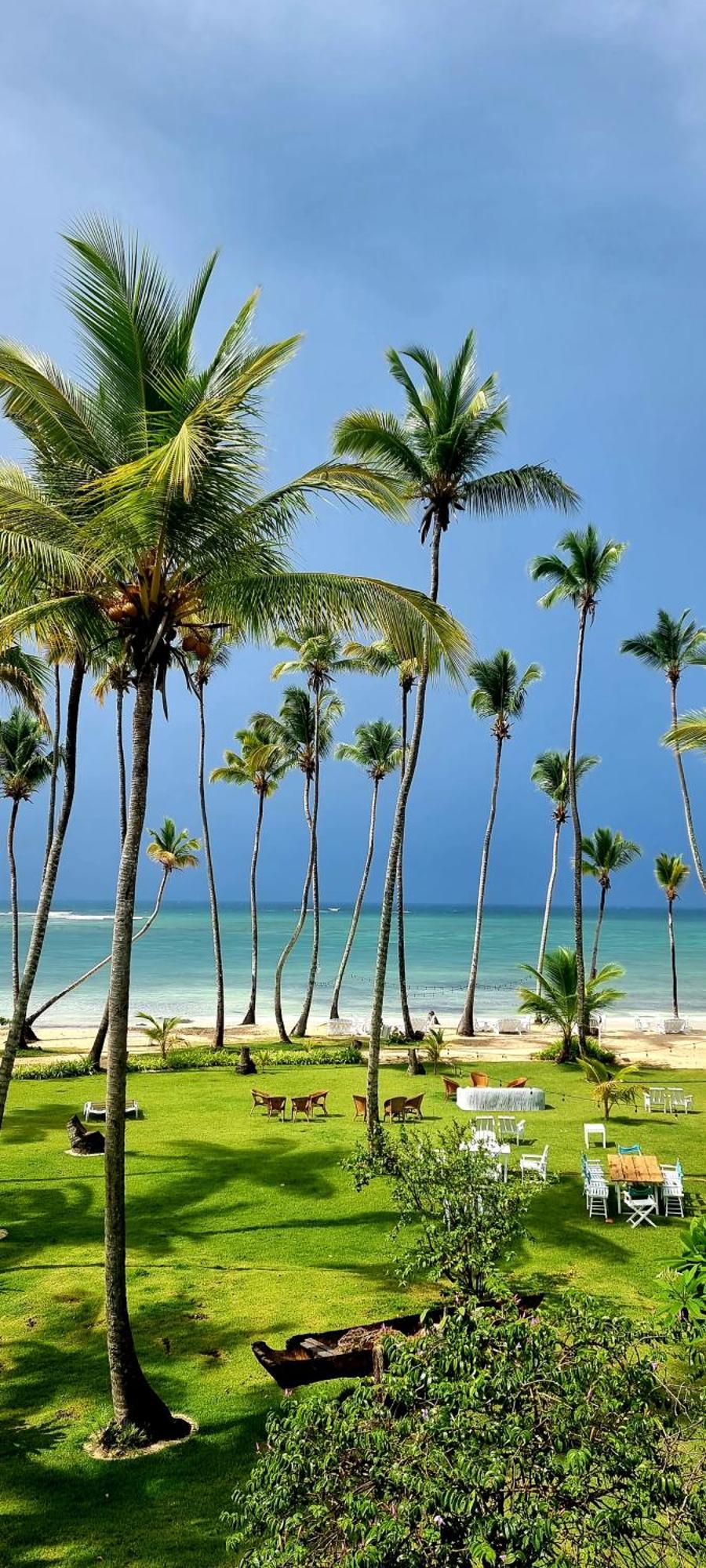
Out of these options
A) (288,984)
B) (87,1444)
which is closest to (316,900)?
(87,1444)

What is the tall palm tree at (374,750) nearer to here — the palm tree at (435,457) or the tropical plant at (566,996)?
the tropical plant at (566,996)

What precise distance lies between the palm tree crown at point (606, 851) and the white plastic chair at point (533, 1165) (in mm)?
23612

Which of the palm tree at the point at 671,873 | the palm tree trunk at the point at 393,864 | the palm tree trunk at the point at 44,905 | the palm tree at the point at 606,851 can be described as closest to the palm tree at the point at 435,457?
the palm tree trunk at the point at 393,864

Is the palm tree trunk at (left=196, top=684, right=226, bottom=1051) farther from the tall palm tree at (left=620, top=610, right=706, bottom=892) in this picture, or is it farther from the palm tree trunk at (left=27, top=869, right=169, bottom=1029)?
the tall palm tree at (left=620, top=610, right=706, bottom=892)

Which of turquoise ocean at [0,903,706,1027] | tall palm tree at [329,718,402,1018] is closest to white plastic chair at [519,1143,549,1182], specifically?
tall palm tree at [329,718,402,1018]

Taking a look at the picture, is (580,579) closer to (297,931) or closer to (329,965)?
(297,931)

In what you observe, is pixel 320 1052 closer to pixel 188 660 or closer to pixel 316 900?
pixel 316 900

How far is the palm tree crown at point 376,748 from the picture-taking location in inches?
1436

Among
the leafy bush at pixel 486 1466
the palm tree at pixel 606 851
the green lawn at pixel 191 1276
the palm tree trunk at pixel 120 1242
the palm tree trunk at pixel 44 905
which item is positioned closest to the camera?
the leafy bush at pixel 486 1466

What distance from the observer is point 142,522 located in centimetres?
759

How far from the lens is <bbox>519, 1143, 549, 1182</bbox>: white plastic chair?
42.4 feet

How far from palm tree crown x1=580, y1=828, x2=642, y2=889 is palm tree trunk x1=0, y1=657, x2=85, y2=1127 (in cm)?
2708

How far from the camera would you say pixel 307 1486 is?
344 cm

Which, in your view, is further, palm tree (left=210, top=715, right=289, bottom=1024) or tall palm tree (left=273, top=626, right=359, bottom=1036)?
palm tree (left=210, top=715, right=289, bottom=1024)
